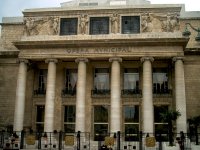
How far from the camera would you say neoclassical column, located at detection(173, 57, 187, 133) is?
30.6 meters

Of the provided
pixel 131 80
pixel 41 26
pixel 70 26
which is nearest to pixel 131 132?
pixel 131 80

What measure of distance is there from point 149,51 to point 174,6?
5279 millimetres

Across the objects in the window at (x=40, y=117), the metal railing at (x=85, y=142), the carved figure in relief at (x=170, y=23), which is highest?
the carved figure in relief at (x=170, y=23)

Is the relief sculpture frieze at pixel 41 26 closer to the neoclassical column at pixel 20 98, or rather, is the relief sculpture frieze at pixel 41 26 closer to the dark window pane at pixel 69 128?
the neoclassical column at pixel 20 98

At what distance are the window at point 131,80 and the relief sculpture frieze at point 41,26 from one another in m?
8.21

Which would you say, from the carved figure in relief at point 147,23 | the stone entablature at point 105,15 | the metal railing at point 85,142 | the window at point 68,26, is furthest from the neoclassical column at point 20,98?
Result: the carved figure in relief at point 147,23

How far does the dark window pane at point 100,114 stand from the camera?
114 feet

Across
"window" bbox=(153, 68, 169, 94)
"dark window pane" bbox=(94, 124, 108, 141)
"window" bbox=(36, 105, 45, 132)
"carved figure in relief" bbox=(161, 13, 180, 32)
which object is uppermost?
"carved figure in relief" bbox=(161, 13, 180, 32)

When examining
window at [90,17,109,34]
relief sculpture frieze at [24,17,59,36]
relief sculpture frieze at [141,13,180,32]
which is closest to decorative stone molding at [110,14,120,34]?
window at [90,17,109,34]

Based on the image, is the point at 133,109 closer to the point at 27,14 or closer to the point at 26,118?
the point at 26,118

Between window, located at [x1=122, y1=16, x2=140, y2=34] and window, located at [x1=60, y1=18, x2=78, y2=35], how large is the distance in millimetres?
4778

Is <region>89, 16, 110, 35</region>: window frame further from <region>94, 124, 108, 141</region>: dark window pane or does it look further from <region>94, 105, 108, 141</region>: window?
<region>94, 124, 108, 141</region>: dark window pane

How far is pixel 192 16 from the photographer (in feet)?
122

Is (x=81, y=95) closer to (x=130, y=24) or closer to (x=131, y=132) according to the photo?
(x=131, y=132)
